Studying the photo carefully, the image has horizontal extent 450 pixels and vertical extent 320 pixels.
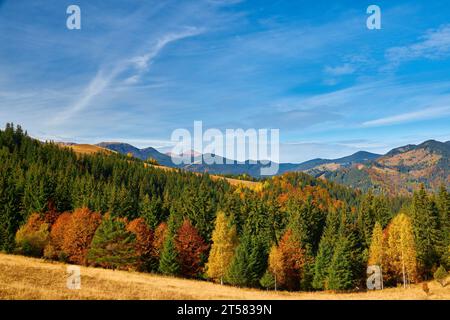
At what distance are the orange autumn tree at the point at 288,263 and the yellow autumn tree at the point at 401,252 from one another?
1659 cm

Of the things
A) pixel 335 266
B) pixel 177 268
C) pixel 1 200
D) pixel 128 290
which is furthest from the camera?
pixel 1 200

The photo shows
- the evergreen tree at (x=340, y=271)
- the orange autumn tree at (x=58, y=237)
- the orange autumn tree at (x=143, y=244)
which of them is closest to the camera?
the evergreen tree at (x=340, y=271)

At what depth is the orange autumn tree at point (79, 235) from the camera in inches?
2950

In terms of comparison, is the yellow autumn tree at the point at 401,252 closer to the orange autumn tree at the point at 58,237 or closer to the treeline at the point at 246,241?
the treeline at the point at 246,241

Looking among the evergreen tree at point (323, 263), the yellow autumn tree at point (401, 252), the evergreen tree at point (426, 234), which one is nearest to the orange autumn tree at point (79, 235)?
the evergreen tree at point (323, 263)

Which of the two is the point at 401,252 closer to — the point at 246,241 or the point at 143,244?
the point at 246,241

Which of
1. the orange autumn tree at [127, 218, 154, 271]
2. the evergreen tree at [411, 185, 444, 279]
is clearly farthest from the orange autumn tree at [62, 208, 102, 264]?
the evergreen tree at [411, 185, 444, 279]

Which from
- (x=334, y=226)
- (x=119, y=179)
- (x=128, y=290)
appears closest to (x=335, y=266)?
(x=334, y=226)

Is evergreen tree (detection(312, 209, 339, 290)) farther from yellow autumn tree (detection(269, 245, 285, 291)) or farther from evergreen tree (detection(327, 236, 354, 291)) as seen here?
yellow autumn tree (detection(269, 245, 285, 291))

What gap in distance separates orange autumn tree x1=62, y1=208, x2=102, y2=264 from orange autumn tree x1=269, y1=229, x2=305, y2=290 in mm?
37066

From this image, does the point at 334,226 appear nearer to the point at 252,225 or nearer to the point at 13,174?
the point at 252,225
